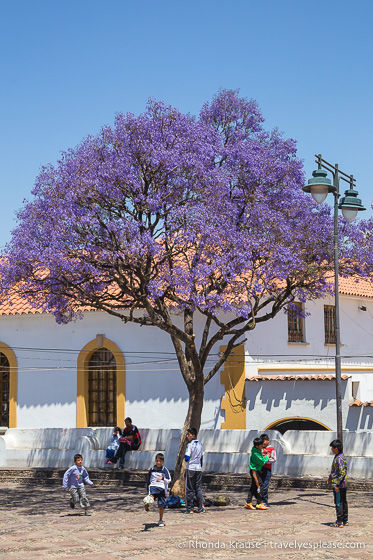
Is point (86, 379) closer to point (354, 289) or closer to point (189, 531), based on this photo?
point (354, 289)

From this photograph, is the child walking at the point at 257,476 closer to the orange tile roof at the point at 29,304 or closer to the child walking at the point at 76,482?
the child walking at the point at 76,482

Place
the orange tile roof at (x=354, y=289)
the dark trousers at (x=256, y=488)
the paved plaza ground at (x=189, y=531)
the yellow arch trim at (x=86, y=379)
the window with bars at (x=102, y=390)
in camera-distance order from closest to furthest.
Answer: the paved plaza ground at (x=189, y=531) → the dark trousers at (x=256, y=488) → the yellow arch trim at (x=86, y=379) → the window with bars at (x=102, y=390) → the orange tile roof at (x=354, y=289)

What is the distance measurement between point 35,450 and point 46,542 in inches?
437

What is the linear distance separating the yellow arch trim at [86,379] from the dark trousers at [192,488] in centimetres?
1063

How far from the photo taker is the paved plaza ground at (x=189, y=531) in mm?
10219

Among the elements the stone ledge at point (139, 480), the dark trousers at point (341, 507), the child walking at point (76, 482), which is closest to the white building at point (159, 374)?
the stone ledge at point (139, 480)

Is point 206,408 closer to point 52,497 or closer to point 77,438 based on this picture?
point 77,438

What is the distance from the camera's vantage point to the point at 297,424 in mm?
22344

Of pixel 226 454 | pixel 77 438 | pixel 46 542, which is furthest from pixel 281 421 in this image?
pixel 46 542

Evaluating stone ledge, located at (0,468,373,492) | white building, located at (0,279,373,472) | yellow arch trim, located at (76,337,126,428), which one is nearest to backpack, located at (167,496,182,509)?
stone ledge, located at (0,468,373,492)

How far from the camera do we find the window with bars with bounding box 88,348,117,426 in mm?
25203

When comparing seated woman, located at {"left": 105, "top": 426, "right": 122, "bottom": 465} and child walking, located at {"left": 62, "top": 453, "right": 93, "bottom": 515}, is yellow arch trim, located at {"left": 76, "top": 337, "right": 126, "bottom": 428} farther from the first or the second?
child walking, located at {"left": 62, "top": 453, "right": 93, "bottom": 515}

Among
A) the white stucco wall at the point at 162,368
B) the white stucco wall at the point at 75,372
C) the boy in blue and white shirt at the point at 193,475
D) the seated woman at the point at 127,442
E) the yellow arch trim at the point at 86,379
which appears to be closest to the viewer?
the boy in blue and white shirt at the point at 193,475

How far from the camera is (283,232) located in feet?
51.9
